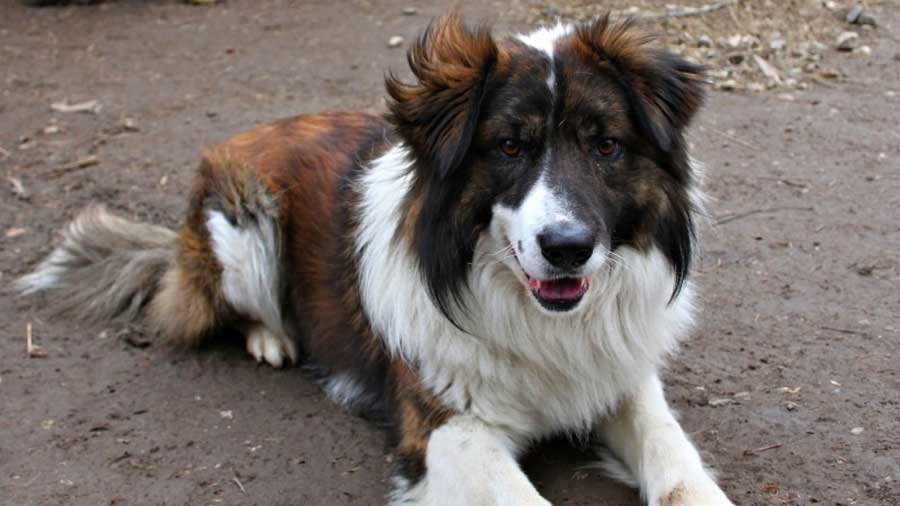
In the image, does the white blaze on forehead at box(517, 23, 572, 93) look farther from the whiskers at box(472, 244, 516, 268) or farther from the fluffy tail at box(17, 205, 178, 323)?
the fluffy tail at box(17, 205, 178, 323)

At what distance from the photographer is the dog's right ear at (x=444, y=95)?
3.83 meters

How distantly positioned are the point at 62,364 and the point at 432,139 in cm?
242

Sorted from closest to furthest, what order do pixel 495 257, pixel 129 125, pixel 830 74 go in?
pixel 495 257, pixel 129 125, pixel 830 74

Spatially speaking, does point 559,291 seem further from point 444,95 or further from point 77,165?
point 77,165

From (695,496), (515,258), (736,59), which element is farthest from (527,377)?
(736,59)

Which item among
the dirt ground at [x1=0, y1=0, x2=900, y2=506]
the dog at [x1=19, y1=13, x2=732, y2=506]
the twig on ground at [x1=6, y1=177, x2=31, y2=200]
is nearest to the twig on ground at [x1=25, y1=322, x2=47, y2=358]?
the dirt ground at [x1=0, y1=0, x2=900, y2=506]

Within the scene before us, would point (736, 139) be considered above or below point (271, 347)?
above

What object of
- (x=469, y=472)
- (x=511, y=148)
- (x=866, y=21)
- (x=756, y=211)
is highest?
(x=511, y=148)

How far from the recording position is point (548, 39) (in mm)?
4031

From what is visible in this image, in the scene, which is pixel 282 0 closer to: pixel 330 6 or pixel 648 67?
pixel 330 6

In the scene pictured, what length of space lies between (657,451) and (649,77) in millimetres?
1310

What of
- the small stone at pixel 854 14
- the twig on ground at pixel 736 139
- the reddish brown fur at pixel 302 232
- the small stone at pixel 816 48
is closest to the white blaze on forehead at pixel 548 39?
the reddish brown fur at pixel 302 232

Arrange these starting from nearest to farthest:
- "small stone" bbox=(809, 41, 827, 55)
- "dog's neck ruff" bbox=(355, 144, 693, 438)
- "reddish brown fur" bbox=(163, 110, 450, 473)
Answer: "dog's neck ruff" bbox=(355, 144, 693, 438) < "reddish brown fur" bbox=(163, 110, 450, 473) < "small stone" bbox=(809, 41, 827, 55)

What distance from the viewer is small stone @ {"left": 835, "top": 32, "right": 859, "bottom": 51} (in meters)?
8.32
